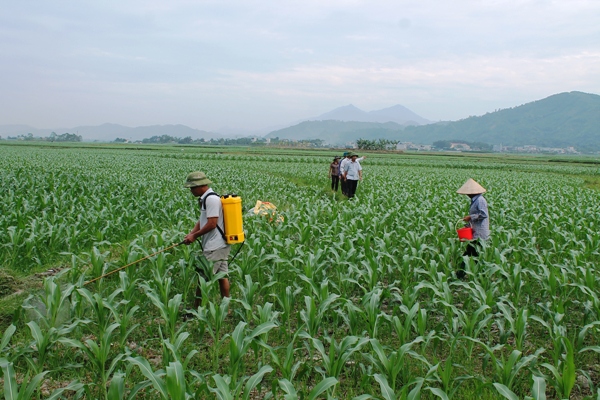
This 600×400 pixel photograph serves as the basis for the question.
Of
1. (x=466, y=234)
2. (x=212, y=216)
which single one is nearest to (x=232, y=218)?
(x=212, y=216)

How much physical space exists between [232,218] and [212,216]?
259mm

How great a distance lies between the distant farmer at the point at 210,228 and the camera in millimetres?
5223

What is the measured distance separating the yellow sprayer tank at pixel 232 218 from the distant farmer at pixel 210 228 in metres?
0.15

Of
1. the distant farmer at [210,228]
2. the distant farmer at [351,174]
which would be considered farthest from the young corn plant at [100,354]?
the distant farmer at [351,174]

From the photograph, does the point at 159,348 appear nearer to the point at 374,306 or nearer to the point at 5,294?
the point at 374,306

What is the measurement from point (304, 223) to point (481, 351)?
4527 millimetres

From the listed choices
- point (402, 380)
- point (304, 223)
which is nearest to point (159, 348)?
point (402, 380)

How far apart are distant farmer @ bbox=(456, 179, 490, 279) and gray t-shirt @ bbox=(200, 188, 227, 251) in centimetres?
385

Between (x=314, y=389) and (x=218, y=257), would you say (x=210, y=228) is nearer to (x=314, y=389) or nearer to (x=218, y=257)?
(x=218, y=257)

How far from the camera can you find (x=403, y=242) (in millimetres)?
7930

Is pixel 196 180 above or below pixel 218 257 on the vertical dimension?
above

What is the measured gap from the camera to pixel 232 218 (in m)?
5.15

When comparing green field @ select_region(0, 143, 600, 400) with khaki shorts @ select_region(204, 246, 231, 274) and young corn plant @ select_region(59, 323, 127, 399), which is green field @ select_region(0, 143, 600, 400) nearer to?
young corn plant @ select_region(59, 323, 127, 399)

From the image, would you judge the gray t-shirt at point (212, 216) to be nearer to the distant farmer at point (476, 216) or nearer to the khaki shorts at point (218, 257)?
the khaki shorts at point (218, 257)
